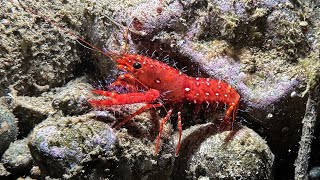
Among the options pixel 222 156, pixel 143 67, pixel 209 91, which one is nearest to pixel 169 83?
pixel 143 67

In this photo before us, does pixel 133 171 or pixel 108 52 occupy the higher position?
pixel 108 52

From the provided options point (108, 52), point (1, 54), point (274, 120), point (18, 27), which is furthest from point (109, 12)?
point (274, 120)

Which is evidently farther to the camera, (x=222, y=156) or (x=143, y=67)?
(x=143, y=67)

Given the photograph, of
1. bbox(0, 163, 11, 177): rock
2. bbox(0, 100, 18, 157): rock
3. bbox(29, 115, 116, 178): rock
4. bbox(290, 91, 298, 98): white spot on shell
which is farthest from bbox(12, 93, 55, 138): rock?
bbox(290, 91, 298, 98): white spot on shell

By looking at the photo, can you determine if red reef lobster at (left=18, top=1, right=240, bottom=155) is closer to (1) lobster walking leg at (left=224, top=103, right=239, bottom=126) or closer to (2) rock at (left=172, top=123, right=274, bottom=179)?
(1) lobster walking leg at (left=224, top=103, right=239, bottom=126)

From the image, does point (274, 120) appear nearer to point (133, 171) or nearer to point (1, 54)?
point (133, 171)

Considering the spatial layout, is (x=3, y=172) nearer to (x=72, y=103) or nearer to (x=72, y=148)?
(x=72, y=103)
